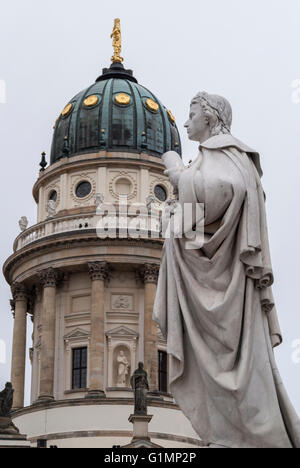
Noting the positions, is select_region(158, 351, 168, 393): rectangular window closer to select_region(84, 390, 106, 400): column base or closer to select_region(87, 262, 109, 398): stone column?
select_region(87, 262, 109, 398): stone column

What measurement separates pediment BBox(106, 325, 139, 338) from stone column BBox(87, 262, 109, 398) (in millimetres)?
780

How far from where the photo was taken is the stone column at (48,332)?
54.5m

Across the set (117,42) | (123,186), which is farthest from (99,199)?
(117,42)

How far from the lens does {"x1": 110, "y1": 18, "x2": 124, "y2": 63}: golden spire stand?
67.0 metres

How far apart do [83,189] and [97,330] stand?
9.29 metres

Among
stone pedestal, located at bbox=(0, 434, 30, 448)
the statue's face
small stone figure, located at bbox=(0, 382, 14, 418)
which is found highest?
small stone figure, located at bbox=(0, 382, 14, 418)

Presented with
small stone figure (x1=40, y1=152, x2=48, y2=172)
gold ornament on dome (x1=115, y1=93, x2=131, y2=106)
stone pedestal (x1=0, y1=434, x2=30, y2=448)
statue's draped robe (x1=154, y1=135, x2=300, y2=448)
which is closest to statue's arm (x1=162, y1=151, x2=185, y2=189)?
statue's draped robe (x1=154, y1=135, x2=300, y2=448)

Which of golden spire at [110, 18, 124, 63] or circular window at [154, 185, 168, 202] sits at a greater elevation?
golden spire at [110, 18, 124, 63]

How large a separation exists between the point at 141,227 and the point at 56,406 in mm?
10524

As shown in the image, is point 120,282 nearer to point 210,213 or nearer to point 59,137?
point 59,137

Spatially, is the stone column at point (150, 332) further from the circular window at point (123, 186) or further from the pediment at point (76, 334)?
the circular window at point (123, 186)

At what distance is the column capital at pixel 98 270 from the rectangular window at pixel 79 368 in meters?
3.90

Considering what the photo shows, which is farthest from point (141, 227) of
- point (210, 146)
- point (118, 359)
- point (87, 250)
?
point (210, 146)

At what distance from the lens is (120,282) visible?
57438 mm
